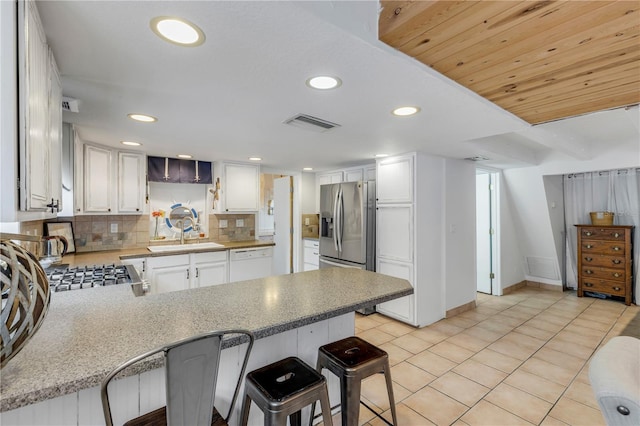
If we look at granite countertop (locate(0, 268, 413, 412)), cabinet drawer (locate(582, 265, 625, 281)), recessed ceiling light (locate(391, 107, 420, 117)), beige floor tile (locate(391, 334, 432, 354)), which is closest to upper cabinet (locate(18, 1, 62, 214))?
granite countertop (locate(0, 268, 413, 412))

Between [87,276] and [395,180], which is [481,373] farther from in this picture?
[87,276]

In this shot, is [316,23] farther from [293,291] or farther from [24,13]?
[293,291]

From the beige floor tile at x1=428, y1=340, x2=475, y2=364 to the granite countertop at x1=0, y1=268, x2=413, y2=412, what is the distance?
1476 millimetres

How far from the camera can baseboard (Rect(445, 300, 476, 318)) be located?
3.83 metres

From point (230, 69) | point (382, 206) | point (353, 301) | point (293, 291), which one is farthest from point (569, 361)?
point (230, 69)

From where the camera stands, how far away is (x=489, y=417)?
6.58 ft

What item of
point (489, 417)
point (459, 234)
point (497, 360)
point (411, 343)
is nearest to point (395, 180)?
point (459, 234)

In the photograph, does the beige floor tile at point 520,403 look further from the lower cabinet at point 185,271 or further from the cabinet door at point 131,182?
the cabinet door at point 131,182

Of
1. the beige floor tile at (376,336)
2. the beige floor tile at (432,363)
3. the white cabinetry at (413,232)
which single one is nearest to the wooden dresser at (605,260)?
the white cabinetry at (413,232)

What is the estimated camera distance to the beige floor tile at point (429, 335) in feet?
10.4

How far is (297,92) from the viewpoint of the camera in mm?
1642

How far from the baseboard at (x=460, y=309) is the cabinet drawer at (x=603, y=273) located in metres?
2.08

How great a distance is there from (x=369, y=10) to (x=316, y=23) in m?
0.23

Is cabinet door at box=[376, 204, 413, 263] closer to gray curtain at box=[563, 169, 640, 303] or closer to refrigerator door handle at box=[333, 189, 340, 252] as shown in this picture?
refrigerator door handle at box=[333, 189, 340, 252]
